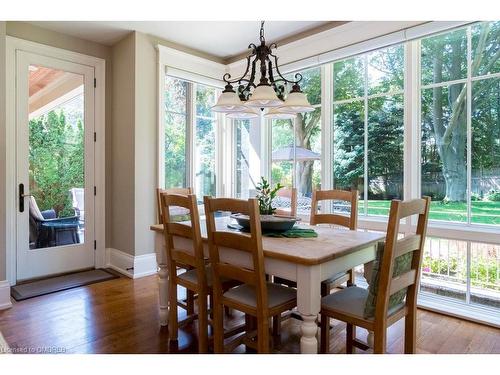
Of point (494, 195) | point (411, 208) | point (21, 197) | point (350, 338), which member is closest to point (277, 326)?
point (350, 338)

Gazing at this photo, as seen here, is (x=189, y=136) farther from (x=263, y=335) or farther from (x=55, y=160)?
(x=263, y=335)

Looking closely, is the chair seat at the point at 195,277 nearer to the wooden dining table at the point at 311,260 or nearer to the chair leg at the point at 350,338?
the wooden dining table at the point at 311,260

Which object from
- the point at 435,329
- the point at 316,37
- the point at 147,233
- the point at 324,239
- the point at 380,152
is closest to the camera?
the point at 324,239

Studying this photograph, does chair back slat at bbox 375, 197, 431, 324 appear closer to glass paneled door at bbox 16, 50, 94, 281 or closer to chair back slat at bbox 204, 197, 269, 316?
chair back slat at bbox 204, 197, 269, 316

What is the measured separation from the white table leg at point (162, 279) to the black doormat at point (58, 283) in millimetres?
1379

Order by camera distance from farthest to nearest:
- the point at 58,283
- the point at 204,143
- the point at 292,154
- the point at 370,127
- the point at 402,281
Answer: the point at 204,143
the point at 292,154
the point at 58,283
the point at 370,127
the point at 402,281

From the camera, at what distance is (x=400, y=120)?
3.08 meters

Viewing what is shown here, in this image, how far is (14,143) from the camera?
335cm

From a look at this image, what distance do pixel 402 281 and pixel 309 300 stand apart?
48cm

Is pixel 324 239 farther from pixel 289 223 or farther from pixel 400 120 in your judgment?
pixel 400 120

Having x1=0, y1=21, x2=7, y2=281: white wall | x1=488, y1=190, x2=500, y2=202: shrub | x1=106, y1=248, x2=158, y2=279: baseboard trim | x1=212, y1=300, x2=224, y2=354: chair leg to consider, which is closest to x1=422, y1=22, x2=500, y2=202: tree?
x1=488, y1=190, x2=500, y2=202: shrub

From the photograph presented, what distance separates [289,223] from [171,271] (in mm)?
838
